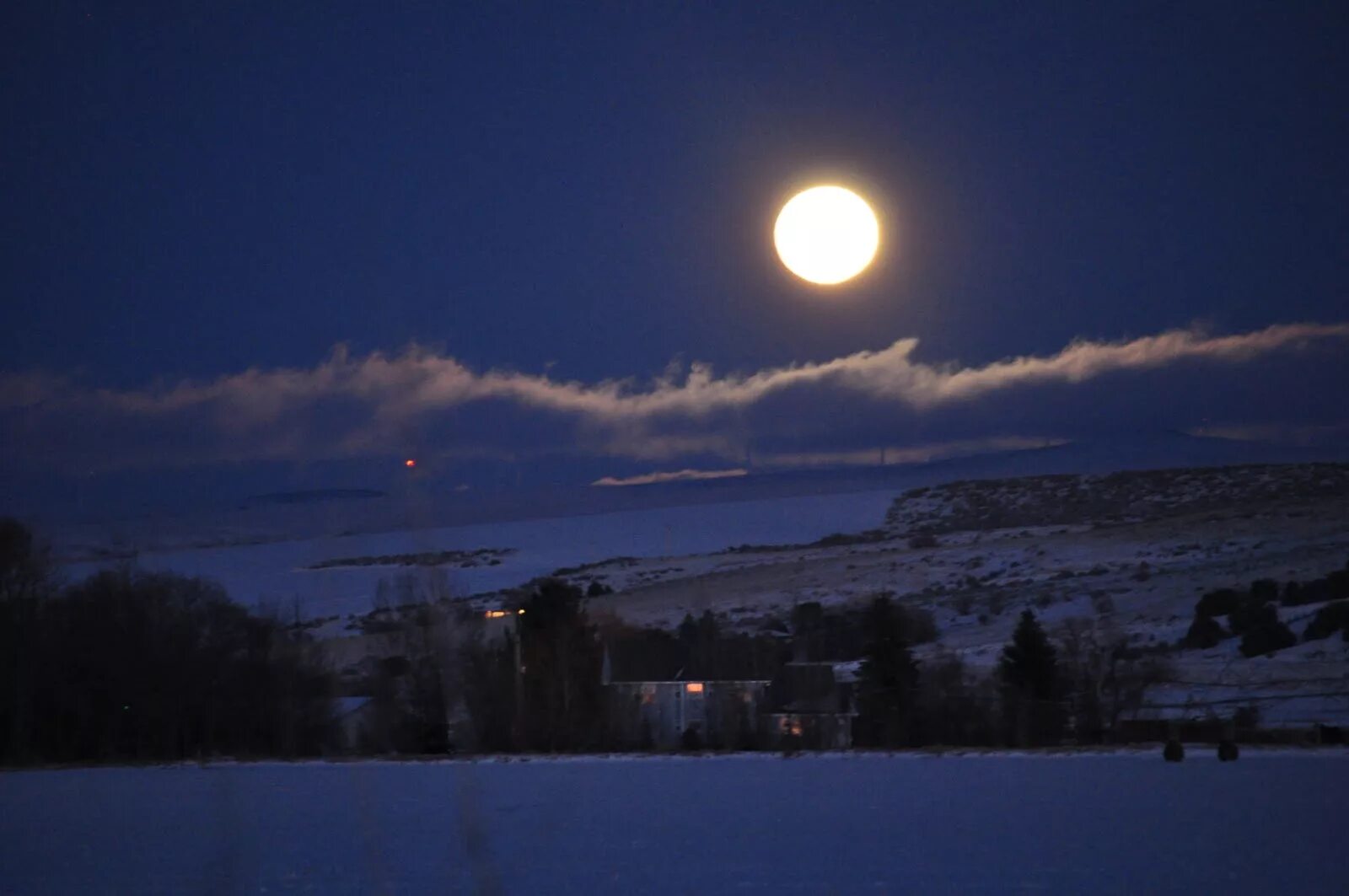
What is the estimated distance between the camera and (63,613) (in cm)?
3428

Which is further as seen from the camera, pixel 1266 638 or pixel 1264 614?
pixel 1264 614

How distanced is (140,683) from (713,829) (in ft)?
69.2

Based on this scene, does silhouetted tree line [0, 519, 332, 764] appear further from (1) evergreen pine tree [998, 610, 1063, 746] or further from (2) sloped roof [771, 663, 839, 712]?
(1) evergreen pine tree [998, 610, 1063, 746]

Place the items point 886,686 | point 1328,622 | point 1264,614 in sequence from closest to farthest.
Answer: point 886,686, point 1328,622, point 1264,614

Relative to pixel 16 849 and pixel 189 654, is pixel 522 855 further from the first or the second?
pixel 189 654

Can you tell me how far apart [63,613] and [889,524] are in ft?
178

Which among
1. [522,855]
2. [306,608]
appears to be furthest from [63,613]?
[522,855]

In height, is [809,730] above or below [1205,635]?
below

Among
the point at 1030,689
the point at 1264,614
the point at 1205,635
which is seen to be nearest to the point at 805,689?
the point at 1030,689

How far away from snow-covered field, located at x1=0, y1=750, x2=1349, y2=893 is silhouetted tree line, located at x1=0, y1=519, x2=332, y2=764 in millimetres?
7822

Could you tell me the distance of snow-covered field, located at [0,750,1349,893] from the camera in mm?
12617

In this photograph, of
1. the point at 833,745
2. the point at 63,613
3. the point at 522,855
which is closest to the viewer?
the point at 522,855

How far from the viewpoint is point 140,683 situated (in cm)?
3256

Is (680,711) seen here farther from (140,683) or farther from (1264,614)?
(1264,614)
